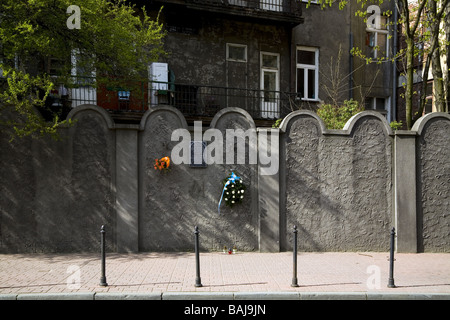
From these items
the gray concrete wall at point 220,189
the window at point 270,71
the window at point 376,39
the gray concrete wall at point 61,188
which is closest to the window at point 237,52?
the window at point 270,71

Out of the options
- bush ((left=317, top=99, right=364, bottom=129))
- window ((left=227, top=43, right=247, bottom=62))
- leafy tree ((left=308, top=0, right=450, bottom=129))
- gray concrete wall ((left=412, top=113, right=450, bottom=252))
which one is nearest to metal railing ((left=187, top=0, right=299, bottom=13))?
window ((left=227, top=43, right=247, bottom=62))

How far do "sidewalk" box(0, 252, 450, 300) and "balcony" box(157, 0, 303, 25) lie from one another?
10.3 meters

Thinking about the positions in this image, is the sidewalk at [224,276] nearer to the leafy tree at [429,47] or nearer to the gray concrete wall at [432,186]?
the gray concrete wall at [432,186]

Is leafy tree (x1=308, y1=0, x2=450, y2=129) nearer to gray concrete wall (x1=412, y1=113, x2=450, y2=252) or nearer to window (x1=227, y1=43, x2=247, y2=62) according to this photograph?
gray concrete wall (x1=412, y1=113, x2=450, y2=252)

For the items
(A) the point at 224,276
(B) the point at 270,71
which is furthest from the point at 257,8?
(A) the point at 224,276

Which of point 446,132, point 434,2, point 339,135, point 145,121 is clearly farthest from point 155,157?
point 434,2

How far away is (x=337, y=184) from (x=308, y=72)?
937cm

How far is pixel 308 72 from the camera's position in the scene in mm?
17938

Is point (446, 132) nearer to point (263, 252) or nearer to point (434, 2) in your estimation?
point (434, 2)

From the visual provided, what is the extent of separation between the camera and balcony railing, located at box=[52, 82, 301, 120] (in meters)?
13.2

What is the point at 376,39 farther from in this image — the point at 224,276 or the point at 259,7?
the point at 224,276

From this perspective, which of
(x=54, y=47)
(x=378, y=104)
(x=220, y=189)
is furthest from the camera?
(x=378, y=104)

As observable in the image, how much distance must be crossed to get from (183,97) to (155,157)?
19.2 ft

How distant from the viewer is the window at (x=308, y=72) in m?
17.8
